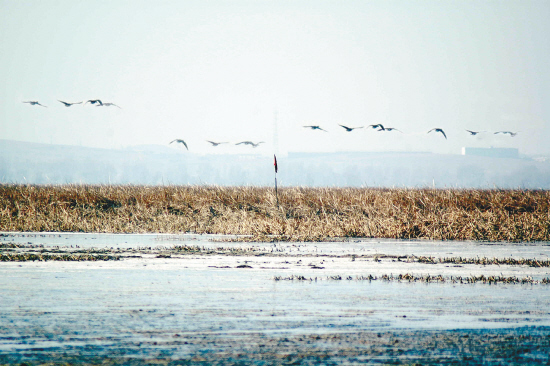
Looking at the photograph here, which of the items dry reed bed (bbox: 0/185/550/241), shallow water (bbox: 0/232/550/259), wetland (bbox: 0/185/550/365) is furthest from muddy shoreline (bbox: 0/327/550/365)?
Answer: dry reed bed (bbox: 0/185/550/241)

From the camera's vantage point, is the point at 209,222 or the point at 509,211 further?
the point at 509,211

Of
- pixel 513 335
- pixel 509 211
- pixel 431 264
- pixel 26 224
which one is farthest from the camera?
pixel 509 211

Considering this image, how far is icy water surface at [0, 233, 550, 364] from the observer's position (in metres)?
7.09

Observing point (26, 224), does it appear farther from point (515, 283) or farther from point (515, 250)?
point (515, 283)

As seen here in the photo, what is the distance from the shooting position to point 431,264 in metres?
14.2

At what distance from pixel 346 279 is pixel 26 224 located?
15.2m

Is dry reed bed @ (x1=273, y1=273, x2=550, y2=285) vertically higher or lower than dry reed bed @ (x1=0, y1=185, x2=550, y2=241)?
lower

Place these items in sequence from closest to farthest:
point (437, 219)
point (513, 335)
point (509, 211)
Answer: point (513, 335)
point (437, 219)
point (509, 211)

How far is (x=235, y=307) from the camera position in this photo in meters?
9.06

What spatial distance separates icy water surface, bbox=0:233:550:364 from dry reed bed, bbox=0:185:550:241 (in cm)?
→ 721

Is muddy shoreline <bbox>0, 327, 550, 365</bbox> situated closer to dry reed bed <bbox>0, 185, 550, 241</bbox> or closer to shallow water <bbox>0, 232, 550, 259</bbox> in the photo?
shallow water <bbox>0, 232, 550, 259</bbox>

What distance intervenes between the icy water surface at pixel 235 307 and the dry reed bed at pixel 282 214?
23.7ft

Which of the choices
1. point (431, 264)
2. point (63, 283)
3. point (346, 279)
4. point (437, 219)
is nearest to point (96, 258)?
point (63, 283)

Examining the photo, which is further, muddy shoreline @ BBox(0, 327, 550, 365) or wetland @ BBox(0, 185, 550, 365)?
→ wetland @ BBox(0, 185, 550, 365)
